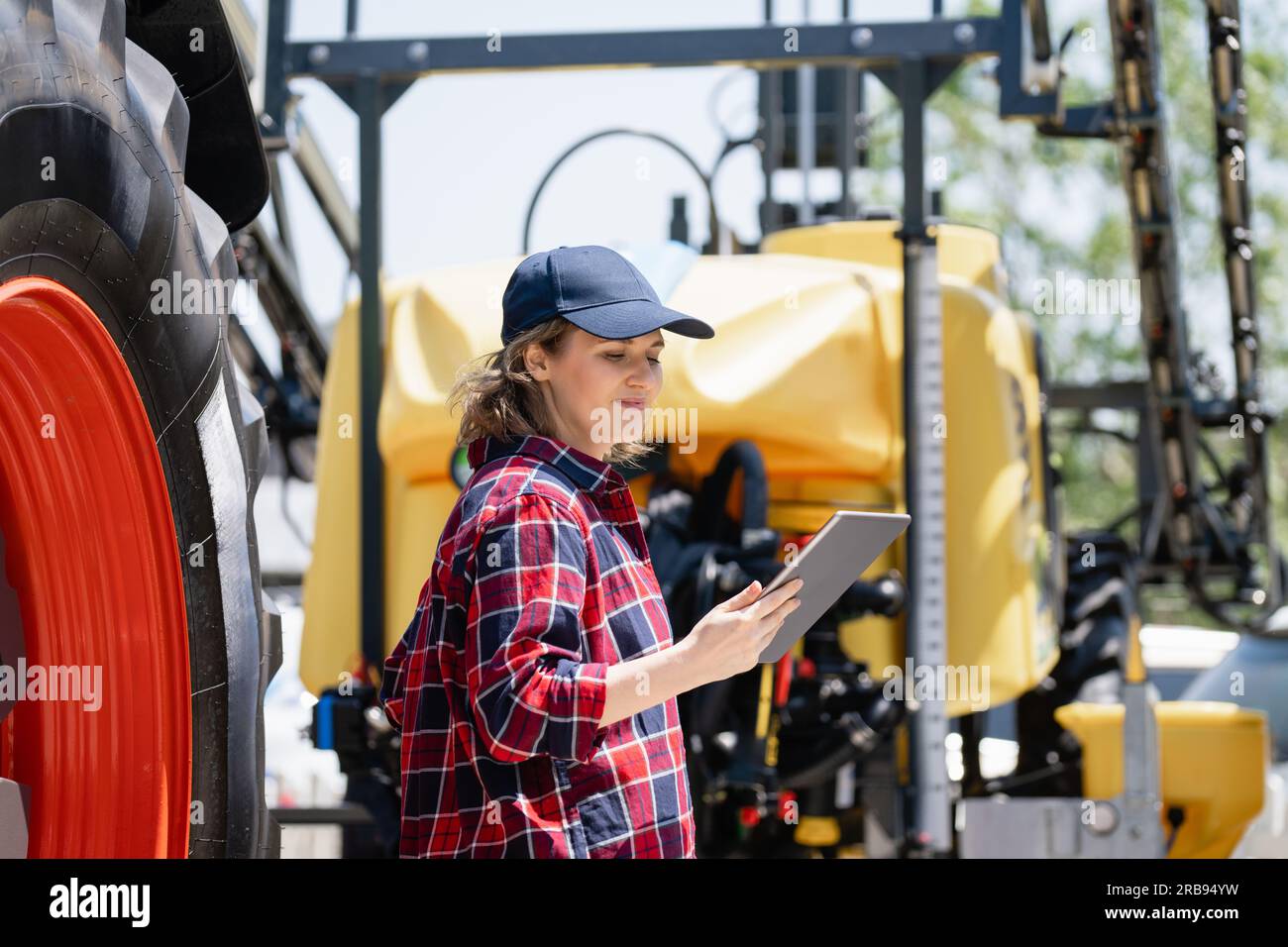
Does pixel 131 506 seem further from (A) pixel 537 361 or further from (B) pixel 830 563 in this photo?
(B) pixel 830 563

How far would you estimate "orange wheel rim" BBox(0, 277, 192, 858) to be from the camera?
2.24 metres

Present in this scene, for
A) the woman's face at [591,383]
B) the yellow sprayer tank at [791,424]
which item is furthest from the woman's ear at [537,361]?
the yellow sprayer tank at [791,424]

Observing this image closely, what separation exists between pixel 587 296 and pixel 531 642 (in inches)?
18.7

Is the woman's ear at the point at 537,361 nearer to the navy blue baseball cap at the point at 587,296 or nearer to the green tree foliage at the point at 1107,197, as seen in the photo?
the navy blue baseball cap at the point at 587,296

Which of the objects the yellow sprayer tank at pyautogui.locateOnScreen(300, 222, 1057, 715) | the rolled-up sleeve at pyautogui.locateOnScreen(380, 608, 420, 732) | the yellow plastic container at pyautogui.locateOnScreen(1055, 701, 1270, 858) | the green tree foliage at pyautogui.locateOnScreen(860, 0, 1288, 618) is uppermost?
the green tree foliage at pyautogui.locateOnScreen(860, 0, 1288, 618)

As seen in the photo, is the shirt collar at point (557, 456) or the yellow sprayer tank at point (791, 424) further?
the yellow sprayer tank at point (791, 424)

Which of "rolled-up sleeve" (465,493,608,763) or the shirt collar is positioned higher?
the shirt collar

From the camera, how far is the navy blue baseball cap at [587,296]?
211 centimetres

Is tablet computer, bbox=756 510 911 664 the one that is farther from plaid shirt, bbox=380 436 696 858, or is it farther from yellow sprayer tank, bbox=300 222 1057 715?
yellow sprayer tank, bbox=300 222 1057 715

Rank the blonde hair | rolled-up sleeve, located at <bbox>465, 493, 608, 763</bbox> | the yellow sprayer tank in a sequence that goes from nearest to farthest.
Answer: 1. rolled-up sleeve, located at <bbox>465, 493, 608, 763</bbox>
2. the blonde hair
3. the yellow sprayer tank

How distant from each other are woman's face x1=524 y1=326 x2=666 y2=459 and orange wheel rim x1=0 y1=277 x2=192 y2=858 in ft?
1.91

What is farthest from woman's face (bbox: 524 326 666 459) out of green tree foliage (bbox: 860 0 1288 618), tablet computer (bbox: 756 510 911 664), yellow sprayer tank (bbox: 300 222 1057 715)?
green tree foliage (bbox: 860 0 1288 618)

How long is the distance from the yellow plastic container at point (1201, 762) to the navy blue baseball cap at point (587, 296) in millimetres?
3257

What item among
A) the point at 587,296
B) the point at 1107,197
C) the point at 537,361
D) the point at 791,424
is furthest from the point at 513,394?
the point at 1107,197
